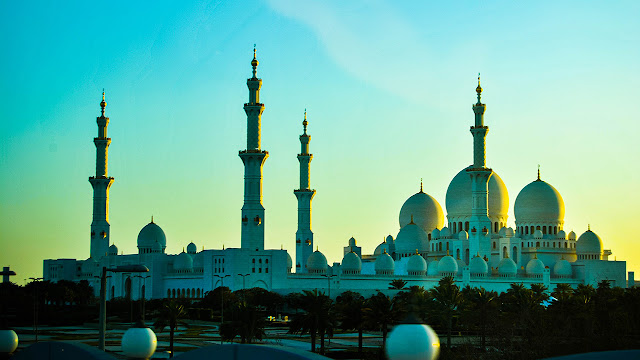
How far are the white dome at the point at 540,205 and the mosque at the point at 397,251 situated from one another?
12 cm

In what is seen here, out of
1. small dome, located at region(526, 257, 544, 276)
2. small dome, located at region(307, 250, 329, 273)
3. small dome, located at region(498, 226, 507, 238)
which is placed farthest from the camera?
small dome, located at region(498, 226, 507, 238)

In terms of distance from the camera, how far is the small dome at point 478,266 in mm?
98875

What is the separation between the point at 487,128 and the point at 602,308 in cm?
4413

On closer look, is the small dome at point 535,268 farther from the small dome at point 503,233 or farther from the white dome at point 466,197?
the white dome at point 466,197

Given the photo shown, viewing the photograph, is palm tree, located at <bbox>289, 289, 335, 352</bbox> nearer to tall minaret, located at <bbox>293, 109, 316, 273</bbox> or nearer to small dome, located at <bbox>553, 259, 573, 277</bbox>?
tall minaret, located at <bbox>293, 109, 316, 273</bbox>

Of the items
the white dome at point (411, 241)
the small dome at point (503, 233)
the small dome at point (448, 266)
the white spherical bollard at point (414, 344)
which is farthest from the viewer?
the white dome at point (411, 241)

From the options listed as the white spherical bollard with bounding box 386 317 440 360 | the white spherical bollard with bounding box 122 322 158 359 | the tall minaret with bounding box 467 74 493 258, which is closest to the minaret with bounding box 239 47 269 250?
the tall minaret with bounding box 467 74 493 258

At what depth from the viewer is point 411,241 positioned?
10962cm

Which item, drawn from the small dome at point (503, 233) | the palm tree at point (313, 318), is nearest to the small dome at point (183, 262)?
the small dome at point (503, 233)

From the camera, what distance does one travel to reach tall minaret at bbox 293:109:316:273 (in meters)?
102

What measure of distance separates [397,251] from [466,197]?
10874mm

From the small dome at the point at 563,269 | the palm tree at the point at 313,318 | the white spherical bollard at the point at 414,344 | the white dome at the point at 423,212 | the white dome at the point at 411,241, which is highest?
the white dome at the point at 423,212

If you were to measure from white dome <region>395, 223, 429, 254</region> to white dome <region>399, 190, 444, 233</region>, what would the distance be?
4.59 metres

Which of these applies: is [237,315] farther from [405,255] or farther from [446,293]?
[405,255]
